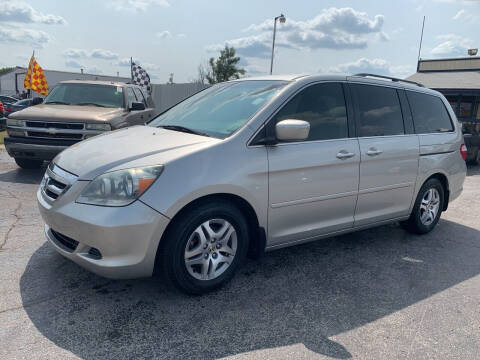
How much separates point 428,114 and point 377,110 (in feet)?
3.45

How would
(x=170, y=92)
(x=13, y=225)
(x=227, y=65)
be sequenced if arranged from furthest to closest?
(x=227, y=65) < (x=170, y=92) < (x=13, y=225)

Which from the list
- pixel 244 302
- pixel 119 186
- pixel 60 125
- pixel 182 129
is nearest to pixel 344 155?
pixel 182 129

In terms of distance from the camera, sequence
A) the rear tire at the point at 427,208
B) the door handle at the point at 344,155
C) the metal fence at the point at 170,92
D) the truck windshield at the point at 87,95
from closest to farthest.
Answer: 1. the door handle at the point at 344,155
2. the rear tire at the point at 427,208
3. the truck windshield at the point at 87,95
4. the metal fence at the point at 170,92

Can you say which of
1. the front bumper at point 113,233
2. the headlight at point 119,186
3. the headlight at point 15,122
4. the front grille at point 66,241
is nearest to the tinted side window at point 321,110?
the headlight at point 119,186

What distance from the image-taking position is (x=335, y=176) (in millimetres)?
3732

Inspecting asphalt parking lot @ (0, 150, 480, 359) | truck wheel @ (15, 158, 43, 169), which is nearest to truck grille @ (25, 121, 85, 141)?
truck wheel @ (15, 158, 43, 169)

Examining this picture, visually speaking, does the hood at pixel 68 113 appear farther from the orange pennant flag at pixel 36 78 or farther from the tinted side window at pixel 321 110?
the orange pennant flag at pixel 36 78

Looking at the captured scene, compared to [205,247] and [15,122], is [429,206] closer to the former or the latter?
[205,247]

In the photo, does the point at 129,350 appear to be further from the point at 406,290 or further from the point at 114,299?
the point at 406,290

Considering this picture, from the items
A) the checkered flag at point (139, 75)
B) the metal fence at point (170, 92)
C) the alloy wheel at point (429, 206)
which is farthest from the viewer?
the metal fence at point (170, 92)

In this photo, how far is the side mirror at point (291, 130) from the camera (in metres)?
3.23

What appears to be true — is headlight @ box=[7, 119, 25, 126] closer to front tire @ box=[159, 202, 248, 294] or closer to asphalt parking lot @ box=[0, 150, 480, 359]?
asphalt parking lot @ box=[0, 150, 480, 359]

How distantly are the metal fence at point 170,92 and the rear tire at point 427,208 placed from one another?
19897 mm

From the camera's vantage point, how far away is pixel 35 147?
258 inches
